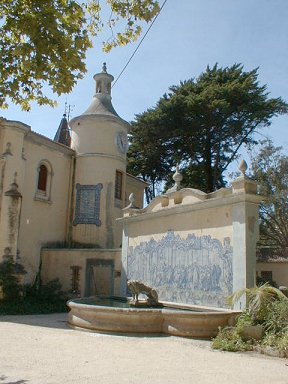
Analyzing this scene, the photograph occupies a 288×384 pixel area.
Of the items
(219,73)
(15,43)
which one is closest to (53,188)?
(15,43)

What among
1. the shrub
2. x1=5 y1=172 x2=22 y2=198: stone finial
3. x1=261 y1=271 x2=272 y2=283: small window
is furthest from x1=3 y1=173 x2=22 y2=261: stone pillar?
x1=261 y1=271 x2=272 y2=283: small window

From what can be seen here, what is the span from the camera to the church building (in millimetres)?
18453

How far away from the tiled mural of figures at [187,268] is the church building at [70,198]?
9.49 feet

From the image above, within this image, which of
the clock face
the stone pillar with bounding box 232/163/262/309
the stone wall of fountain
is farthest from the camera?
the clock face

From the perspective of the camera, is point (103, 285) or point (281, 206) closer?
point (103, 285)

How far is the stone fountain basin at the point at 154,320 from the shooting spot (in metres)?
10.6

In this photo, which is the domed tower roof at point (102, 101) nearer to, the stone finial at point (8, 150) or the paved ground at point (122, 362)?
the stone finial at point (8, 150)

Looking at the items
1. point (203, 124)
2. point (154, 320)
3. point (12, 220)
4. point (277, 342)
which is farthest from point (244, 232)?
point (203, 124)

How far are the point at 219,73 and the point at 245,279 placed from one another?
22.8 metres

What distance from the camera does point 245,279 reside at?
11.2 metres

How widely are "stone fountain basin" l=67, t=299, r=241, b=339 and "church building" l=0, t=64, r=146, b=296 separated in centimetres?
660

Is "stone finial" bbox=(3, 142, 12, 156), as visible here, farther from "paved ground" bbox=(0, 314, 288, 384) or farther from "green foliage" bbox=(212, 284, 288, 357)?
"green foliage" bbox=(212, 284, 288, 357)

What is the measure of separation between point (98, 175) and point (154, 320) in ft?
39.6

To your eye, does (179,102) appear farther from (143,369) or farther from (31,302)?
(143,369)
